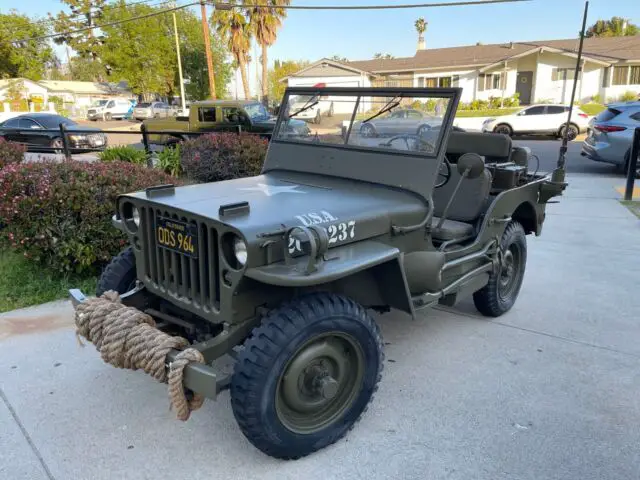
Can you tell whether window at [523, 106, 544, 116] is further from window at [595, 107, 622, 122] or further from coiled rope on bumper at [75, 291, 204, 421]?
coiled rope on bumper at [75, 291, 204, 421]

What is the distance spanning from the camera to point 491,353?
3.90 metres

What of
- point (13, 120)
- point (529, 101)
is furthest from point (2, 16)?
point (529, 101)

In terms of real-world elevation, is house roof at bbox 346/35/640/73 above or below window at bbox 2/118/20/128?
above

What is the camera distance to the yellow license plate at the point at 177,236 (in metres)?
2.78

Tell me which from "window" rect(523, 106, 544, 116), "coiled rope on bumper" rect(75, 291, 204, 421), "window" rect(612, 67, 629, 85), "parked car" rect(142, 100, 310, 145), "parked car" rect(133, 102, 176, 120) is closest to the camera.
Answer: "coiled rope on bumper" rect(75, 291, 204, 421)

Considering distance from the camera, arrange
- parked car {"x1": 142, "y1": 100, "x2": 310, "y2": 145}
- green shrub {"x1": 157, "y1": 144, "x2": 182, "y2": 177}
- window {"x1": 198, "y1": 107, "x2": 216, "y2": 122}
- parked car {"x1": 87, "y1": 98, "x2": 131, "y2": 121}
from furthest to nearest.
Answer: parked car {"x1": 87, "y1": 98, "x2": 131, "y2": 121}, window {"x1": 198, "y1": 107, "x2": 216, "y2": 122}, parked car {"x1": 142, "y1": 100, "x2": 310, "y2": 145}, green shrub {"x1": 157, "y1": 144, "x2": 182, "y2": 177}

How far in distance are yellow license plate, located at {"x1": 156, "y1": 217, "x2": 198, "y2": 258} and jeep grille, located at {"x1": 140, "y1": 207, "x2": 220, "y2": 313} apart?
0.09 ft

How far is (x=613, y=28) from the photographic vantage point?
6128 centimetres

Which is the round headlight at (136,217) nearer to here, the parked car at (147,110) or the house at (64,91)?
the parked car at (147,110)

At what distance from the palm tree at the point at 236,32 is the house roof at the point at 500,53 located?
26.7 ft

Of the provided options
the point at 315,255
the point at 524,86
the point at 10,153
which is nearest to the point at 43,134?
the point at 10,153

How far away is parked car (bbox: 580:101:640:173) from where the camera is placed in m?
11.6

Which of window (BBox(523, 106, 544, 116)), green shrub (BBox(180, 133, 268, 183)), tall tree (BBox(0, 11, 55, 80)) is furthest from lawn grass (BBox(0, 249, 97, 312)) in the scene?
tall tree (BBox(0, 11, 55, 80))

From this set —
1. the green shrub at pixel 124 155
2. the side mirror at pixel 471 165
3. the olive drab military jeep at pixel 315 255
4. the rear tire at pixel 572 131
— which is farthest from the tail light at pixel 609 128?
the side mirror at pixel 471 165
